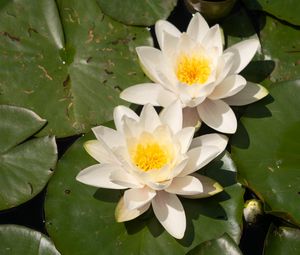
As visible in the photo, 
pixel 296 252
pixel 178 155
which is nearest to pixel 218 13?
pixel 178 155

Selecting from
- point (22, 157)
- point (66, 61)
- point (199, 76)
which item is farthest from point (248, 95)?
point (22, 157)

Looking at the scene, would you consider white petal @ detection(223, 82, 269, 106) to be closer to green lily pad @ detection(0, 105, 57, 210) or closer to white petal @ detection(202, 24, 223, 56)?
white petal @ detection(202, 24, 223, 56)

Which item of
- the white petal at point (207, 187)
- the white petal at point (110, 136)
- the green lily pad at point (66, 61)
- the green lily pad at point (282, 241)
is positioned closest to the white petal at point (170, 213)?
the white petal at point (207, 187)

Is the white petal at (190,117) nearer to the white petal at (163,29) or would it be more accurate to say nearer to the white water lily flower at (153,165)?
the white water lily flower at (153,165)

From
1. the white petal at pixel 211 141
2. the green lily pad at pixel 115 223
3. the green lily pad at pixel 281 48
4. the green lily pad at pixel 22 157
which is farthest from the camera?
the green lily pad at pixel 281 48

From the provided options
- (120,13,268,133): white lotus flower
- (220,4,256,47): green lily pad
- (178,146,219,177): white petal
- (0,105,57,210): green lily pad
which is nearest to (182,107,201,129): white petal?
(120,13,268,133): white lotus flower

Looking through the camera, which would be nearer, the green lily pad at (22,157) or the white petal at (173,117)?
the white petal at (173,117)
